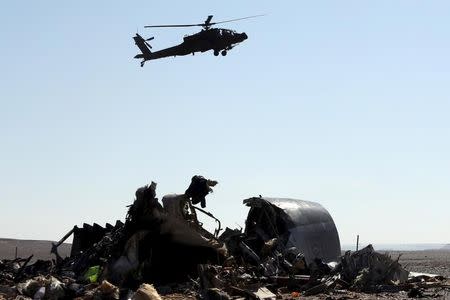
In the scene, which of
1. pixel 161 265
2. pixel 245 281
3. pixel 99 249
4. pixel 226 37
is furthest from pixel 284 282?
pixel 226 37

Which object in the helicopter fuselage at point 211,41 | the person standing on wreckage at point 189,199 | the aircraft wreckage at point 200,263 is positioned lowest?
the aircraft wreckage at point 200,263

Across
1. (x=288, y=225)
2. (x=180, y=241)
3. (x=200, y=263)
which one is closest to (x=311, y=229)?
(x=288, y=225)

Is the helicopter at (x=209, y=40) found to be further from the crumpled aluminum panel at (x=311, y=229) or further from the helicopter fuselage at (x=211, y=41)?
the crumpled aluminum panel at (x=311, y=229)

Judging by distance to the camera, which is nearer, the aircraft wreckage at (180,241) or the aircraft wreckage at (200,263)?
the aircraft wreckage at (200,263)

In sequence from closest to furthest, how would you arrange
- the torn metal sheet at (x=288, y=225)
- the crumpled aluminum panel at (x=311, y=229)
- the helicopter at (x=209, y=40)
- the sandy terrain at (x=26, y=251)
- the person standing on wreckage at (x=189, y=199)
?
the person standing on wreckage at (x=189, y=199)
the torn metal sheet at (x=288, y=225)
the crumpled aluminum panel at (x=311, y=229)
the helicopter at (x=209, y=40)
the sandy terrain at (x=26, y=251)

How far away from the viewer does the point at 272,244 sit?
1914cm

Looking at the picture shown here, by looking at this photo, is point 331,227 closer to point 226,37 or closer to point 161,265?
point 161,265

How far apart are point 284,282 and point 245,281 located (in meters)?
1.92

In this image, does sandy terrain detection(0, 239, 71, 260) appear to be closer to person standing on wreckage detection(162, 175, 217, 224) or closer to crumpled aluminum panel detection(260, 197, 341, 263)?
crumpled aluminum panel detection(260, 197, 341, 263)

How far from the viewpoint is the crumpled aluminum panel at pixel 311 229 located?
20297 millimetres

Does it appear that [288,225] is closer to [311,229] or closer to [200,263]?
[311,229]

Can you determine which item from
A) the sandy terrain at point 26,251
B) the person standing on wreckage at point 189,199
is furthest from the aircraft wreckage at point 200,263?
the sandy terrain at point 26,251

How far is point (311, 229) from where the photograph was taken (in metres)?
21.1

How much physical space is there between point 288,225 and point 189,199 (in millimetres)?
4604
